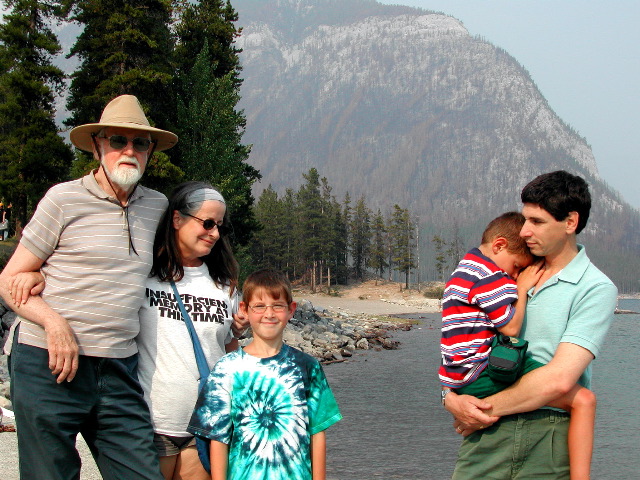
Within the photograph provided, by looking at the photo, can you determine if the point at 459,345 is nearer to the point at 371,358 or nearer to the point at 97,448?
the point at 97,448

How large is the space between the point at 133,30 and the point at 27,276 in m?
20.8

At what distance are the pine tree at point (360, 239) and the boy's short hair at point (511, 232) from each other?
76.4 m

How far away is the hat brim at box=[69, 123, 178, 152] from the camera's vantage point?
10.3ft

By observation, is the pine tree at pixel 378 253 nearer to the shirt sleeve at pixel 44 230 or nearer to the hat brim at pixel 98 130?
the hat brim at pixel 98 130

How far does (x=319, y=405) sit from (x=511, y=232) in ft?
4.09

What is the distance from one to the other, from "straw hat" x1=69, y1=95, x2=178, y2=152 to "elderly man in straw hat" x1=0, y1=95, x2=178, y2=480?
Result: 0.24 metres

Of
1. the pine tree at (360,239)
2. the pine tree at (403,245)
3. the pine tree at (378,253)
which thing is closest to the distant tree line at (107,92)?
the pine tree at (378,253)

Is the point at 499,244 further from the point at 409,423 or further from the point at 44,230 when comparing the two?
the point at 409,423

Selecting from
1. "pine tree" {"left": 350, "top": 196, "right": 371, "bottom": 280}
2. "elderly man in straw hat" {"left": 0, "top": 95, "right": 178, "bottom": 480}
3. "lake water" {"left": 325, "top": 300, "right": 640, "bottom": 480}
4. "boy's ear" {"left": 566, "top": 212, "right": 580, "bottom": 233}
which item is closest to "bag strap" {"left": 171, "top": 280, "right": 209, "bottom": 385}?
"elderly man in straw hat" {"left": 0, "top": 95, "right": 178, "bottom": 480}

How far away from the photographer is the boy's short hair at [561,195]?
2.74m

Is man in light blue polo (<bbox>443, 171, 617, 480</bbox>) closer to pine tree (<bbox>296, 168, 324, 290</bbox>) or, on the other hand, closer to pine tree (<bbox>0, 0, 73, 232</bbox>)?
pine tree (<bbox>0, 0, 73, 232</bbox>)

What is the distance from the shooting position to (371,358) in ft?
83.4

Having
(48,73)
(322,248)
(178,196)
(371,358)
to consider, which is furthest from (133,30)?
(322,248)

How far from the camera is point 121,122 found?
316cm
